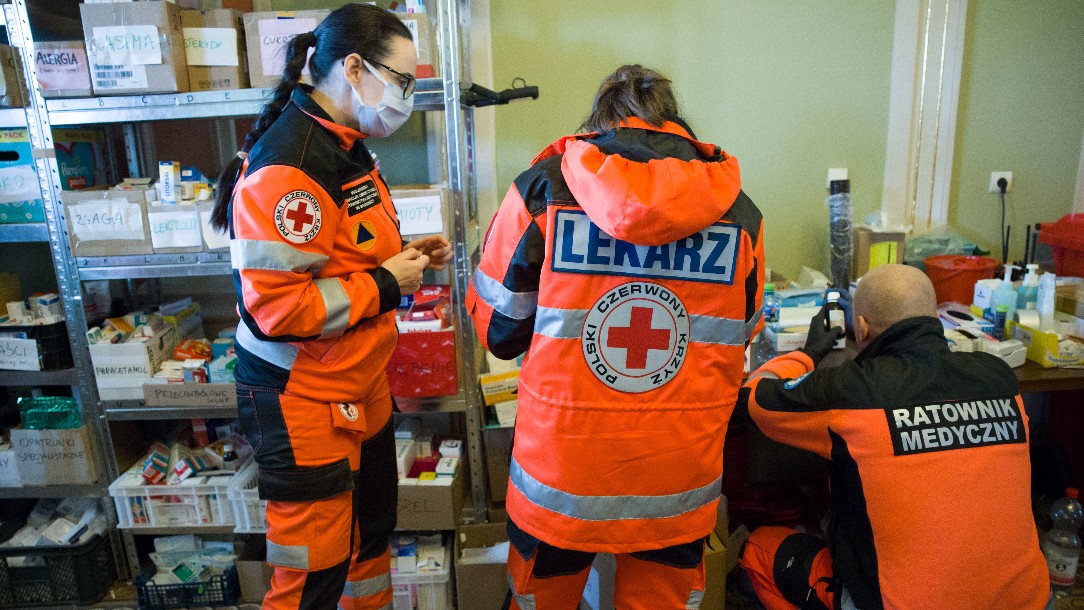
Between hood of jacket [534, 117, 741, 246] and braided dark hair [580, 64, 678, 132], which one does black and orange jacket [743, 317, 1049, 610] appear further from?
braided dark hair [580, 64, 678, 132]

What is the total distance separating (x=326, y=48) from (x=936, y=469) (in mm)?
1584

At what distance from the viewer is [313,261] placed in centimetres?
136

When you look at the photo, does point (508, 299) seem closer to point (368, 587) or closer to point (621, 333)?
point (621, 333)

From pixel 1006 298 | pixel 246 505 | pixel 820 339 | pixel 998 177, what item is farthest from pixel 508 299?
pixel 998 177

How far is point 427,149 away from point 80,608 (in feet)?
6.77

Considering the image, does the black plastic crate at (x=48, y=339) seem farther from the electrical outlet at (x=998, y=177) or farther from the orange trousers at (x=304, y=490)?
the electrical outlet at (x=998, y=177)

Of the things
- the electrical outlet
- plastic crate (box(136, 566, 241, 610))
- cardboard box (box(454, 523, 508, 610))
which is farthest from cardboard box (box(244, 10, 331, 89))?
the electrical outlet

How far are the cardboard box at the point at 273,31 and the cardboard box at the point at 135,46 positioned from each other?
211 mm

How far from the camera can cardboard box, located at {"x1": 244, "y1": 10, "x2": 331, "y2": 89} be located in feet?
6.58

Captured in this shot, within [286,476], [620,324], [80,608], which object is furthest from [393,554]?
[620,324]

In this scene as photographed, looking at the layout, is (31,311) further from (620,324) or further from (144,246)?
(620,324)

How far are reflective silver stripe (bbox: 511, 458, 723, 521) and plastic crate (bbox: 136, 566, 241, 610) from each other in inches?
58.3

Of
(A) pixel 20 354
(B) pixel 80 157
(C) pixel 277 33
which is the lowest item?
(A) pixel 20 354

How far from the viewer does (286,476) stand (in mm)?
1483
